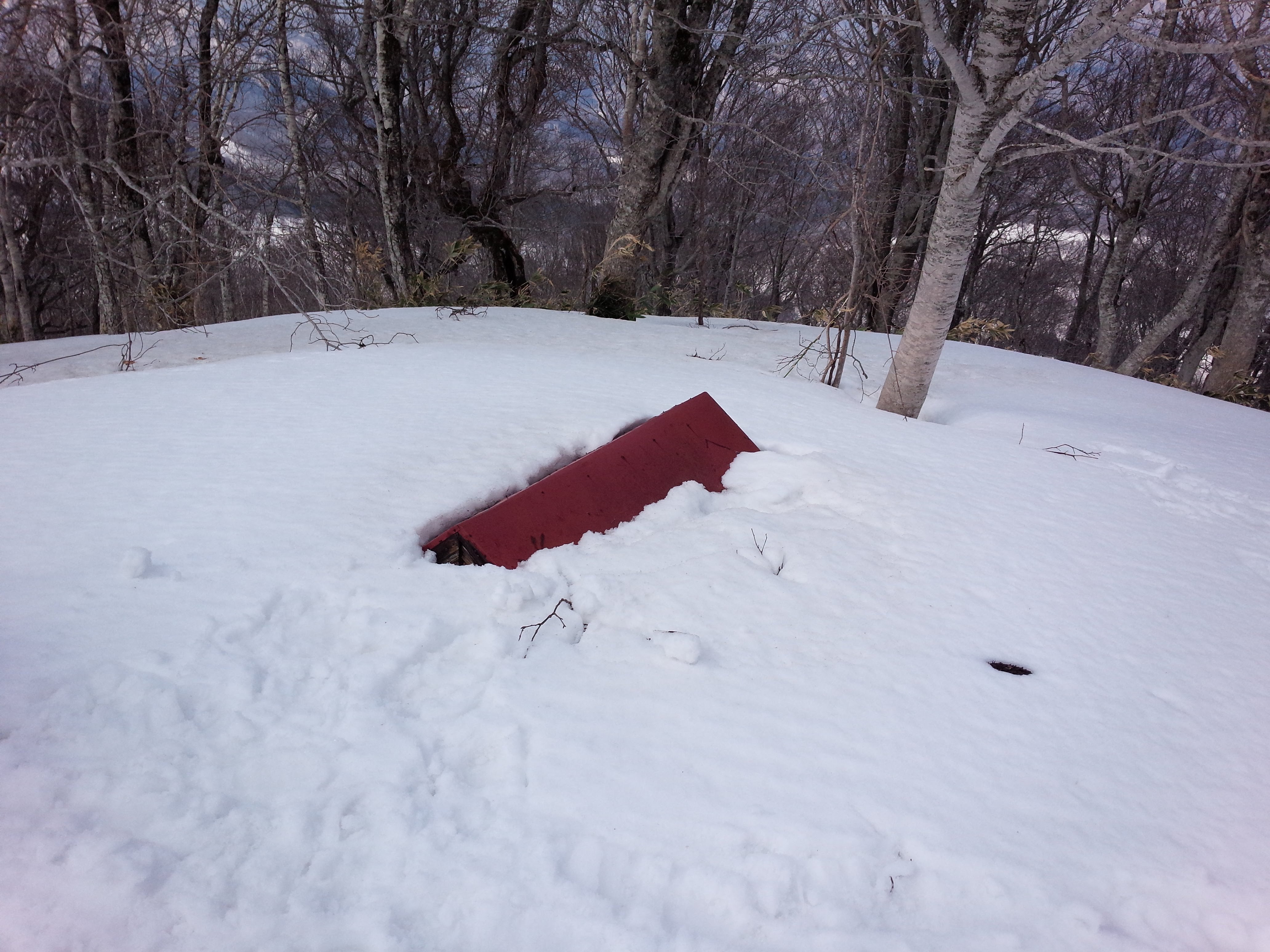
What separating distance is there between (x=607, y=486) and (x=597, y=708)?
1.10 meters

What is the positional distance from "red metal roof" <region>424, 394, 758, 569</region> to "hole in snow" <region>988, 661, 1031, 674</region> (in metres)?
1.25

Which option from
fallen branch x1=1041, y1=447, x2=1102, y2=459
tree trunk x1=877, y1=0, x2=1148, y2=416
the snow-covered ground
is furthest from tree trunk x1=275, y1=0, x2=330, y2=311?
fallen branch x1=1041, y1=447, x2=1102, y2=459

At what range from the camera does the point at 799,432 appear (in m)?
3.53

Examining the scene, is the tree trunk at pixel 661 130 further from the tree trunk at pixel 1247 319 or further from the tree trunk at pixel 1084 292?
the tree trunk at pixel 1084 292

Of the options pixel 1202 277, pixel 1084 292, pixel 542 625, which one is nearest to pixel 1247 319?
pixel 1202 277

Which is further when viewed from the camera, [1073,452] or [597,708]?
[1073,452]

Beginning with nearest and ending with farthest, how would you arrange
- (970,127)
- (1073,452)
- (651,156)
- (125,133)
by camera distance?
(970,127)
(1073,452)
(651,156)
(125,133)

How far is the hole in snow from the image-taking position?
6.07 ft

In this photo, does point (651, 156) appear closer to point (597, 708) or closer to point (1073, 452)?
point (1073, 452)

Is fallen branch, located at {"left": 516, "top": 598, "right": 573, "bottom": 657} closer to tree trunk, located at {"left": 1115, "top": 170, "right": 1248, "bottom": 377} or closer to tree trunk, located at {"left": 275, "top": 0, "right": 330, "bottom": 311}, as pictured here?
tree trunk, located at {"left": 275, "top": 0, "right": 330, "bottom": 311}

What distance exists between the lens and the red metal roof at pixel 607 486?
6.90 ft

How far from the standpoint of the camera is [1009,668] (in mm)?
1867

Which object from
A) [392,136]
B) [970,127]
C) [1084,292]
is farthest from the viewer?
A: [1084,292]

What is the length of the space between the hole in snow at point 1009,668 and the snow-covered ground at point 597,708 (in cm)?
3
